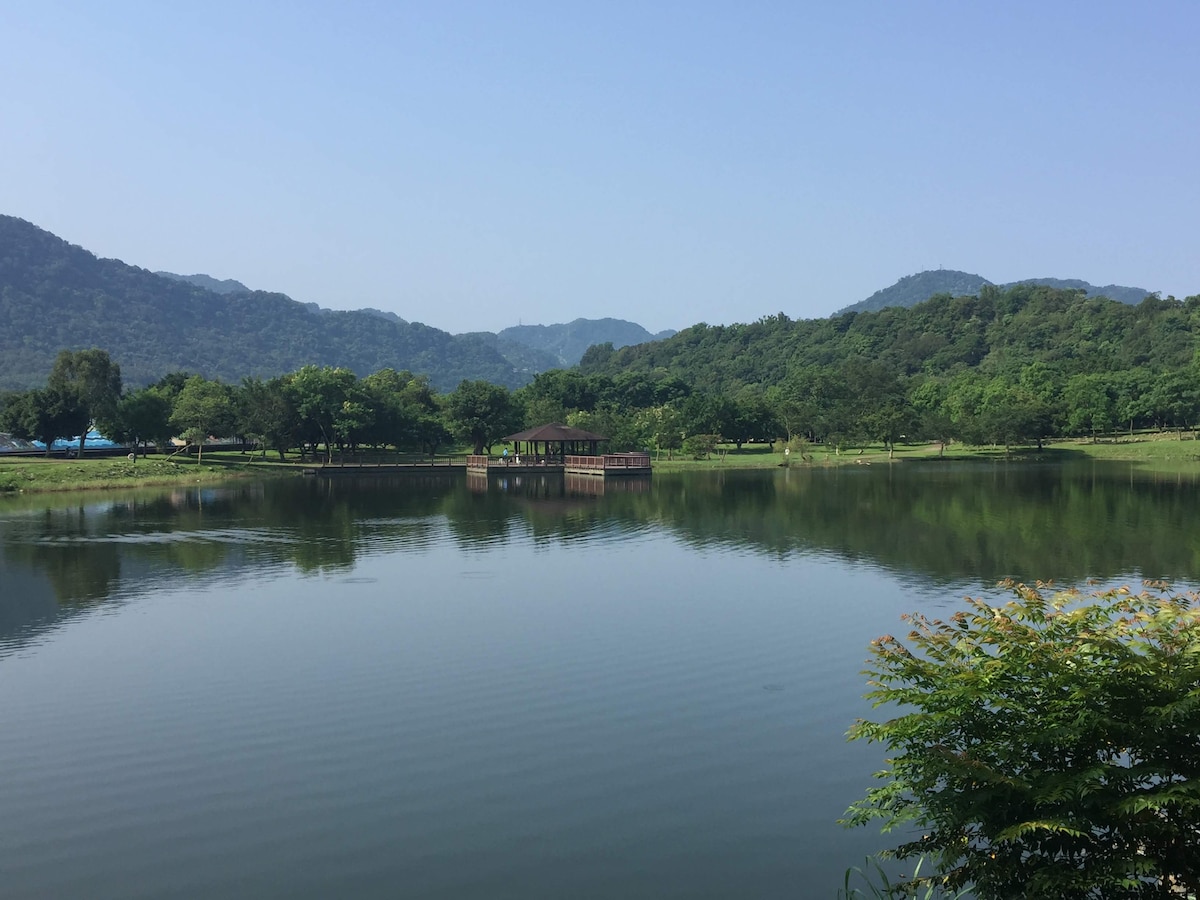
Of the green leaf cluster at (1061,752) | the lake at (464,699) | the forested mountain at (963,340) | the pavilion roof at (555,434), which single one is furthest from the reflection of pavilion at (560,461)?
the green leaf cluster at (1061,752)

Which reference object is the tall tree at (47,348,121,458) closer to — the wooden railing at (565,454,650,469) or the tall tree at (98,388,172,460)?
the tall tree at (98,388,172,460)

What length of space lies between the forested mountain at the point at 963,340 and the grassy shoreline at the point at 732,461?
25.1 meters

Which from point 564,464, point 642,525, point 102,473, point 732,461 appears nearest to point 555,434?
point 564,464

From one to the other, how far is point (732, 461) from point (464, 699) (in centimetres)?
6445

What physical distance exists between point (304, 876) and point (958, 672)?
6.00 metres

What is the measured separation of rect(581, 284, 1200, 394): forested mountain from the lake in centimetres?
8410

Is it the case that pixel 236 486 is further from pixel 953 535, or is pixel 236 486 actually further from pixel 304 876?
pixel 304 876

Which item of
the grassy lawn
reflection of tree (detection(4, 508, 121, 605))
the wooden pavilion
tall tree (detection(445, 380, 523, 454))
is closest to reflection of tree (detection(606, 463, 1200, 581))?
the wooden pavilion

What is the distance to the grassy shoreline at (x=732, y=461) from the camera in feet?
182

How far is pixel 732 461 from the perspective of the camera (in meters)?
78.0

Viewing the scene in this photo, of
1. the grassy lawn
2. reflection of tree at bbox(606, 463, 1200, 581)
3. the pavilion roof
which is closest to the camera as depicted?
reflection of tree at bbox(606, 463, 1200, 581)

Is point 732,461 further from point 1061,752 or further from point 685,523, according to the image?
point 1061,752

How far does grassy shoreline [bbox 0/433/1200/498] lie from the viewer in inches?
2181

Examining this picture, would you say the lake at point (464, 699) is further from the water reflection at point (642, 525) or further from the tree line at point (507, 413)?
the tree line at point (507, 413)
